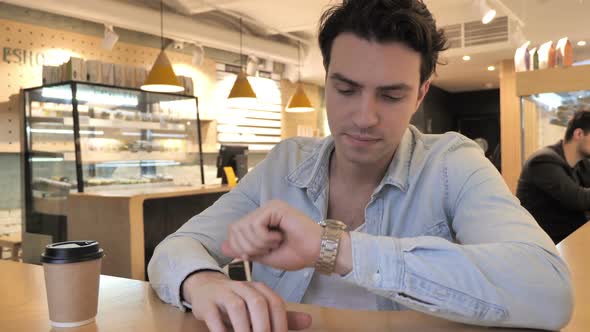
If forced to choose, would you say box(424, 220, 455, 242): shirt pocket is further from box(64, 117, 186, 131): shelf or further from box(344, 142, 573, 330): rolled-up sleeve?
box(64, 117, 186, 131): shelf

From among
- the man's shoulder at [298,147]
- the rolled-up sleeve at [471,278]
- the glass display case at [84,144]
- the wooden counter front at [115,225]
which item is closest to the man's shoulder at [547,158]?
the man's shoulder at [298,147]

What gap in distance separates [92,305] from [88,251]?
0.10 metres

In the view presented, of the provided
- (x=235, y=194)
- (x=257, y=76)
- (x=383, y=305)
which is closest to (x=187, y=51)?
(x=257, y=76)

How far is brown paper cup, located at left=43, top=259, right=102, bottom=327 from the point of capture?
2.88 ft

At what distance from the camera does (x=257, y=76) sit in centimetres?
809

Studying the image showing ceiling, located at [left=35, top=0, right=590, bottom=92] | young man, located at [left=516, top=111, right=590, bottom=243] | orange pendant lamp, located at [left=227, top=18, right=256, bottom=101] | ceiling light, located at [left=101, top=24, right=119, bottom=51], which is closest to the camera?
young man, located at [left=516, top=111, right=590, bottom=243]

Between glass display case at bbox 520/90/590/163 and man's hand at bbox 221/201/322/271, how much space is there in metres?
2.63

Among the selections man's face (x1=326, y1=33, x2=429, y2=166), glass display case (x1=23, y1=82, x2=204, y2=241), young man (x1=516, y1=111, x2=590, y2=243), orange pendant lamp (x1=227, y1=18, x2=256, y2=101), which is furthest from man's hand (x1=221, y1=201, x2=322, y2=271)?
orange pendant lamp (x1=227, y1=18, x2=256, y2=101)

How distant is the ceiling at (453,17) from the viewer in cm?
581

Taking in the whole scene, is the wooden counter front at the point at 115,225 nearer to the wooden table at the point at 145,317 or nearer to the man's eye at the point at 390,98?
the wooden table at the point at 145,317

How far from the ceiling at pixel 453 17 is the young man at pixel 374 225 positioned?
4461mm

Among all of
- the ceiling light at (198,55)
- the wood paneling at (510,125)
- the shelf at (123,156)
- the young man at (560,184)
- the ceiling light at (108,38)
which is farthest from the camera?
the wood paneling at (510,125)

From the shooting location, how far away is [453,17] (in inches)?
254

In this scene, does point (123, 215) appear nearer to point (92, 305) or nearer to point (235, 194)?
point (235, 194)
